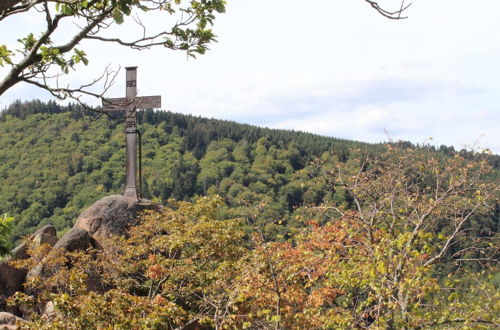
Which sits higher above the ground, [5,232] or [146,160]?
[5,232]

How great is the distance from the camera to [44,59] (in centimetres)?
520

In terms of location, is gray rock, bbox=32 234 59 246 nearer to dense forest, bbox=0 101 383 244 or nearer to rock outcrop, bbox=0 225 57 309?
rock outcrop, bbox=0 225 57 309

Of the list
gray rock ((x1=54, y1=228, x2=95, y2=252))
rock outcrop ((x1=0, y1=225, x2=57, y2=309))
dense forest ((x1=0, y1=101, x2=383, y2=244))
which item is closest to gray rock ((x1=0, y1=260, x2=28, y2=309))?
rock outcrop ((x1=0, y1=225, x2=57, y2=309))

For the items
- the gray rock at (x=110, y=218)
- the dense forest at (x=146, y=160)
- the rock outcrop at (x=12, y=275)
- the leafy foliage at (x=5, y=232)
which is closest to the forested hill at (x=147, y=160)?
the dense forest at (x=146, y=160)

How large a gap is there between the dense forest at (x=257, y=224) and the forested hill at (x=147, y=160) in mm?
368

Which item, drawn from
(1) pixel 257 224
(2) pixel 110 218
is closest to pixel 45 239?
(2) pixel 110 218

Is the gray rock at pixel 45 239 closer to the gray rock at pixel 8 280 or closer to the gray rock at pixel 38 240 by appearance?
the gray rock at pixel 38 240

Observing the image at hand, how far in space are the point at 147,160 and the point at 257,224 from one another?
92.6 meters

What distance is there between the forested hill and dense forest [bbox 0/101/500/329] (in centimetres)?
37

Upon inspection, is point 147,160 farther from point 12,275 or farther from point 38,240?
point 12,275

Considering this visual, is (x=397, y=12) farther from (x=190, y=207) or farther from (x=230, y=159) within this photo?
(x=230, y=159)

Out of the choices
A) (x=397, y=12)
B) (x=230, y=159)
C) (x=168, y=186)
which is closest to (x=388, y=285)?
(x=397, y=12)

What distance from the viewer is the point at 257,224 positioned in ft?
31.9

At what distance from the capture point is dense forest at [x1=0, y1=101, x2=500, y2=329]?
31.4 feet
